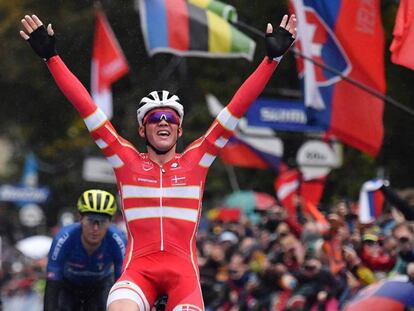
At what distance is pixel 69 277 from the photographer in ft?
40.4

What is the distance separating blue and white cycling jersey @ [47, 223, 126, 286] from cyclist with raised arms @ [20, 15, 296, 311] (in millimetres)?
2253

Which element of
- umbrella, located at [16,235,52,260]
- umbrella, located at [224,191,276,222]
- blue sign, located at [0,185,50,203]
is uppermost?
umbrella, located at [224,191,276,222]

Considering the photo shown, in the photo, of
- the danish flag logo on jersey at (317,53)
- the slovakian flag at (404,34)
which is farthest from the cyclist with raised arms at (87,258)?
the danish flag logo on jersey at (317,53)

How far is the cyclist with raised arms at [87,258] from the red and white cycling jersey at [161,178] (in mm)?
2137

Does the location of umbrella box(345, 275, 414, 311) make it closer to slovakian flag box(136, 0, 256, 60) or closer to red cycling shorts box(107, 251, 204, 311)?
red cycling shorts box(107, 251, 204, 311)

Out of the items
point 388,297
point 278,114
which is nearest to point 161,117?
point 388,297

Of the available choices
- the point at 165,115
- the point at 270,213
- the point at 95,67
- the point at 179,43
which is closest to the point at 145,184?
the point at 165,115

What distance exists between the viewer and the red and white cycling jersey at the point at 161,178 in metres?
9.84

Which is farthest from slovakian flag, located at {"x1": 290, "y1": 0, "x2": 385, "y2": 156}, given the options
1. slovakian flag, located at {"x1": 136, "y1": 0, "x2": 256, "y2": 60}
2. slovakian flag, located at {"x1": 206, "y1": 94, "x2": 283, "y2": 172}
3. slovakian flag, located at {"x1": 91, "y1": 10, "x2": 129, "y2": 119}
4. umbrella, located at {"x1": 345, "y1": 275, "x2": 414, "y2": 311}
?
slovakian flag, located at {"x1": 91, "y1": 10, "x2": 129, "y2": 119}

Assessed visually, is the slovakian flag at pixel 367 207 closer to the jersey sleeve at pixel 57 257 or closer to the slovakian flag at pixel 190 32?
the jersey sleeve at pixel 57 257

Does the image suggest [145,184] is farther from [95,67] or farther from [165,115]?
[95,67]

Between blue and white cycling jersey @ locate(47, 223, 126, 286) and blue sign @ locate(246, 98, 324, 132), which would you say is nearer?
blue and white cycling jersey @ locate(47, 223, 126, 286)

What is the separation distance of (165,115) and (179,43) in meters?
8.95

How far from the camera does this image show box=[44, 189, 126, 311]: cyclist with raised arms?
39.8ft
